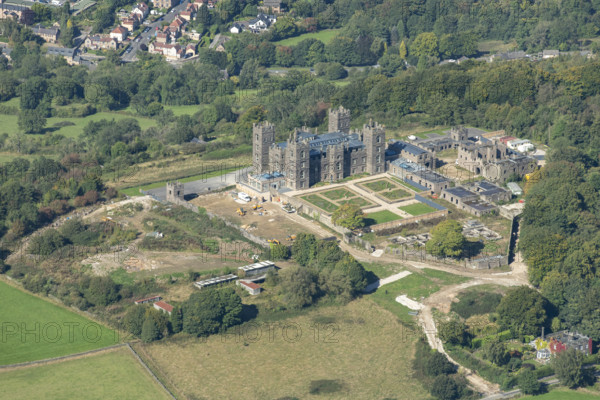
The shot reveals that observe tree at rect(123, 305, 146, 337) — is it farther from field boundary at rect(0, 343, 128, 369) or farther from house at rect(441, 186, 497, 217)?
house at rect(441, 186, 497, 217)

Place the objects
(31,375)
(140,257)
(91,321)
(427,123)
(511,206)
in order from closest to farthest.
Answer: (31,375) < (91,321) < (140,257) < (511,206) < (427,123)

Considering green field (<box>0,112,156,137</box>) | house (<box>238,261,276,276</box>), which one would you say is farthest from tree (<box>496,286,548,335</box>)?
green field (<box>0,112,156,137</box>)

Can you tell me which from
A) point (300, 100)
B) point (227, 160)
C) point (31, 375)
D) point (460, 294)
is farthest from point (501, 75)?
point (31, 375)

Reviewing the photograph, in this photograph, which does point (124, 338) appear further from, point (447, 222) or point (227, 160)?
point (227, 160)

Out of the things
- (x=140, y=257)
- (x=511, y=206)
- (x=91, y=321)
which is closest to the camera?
(x=91, y=321)

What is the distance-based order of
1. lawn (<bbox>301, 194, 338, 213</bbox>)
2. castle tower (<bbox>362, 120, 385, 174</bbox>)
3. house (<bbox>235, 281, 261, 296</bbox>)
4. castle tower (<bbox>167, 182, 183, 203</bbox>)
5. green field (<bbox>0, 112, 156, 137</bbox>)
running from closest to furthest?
house (<bbox>235, 281, 261, 296</bbox>), lawn (<bbox>301, 194, 338, 213</bbox>), castle tower (<bbox>167, 182, 183, 203</bbox>), castle tower (<bbox>362, 120, 385, 174</bbox>), green field (<bbox>0, 112, 156, 137</bbox>)

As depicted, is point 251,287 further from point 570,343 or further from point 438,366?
point 570,343
